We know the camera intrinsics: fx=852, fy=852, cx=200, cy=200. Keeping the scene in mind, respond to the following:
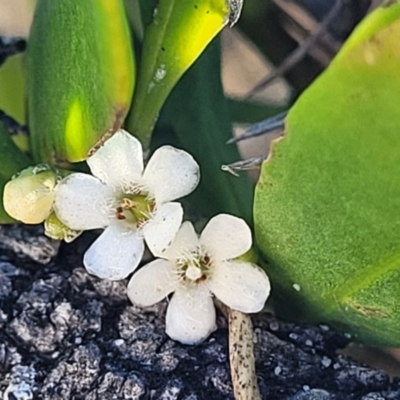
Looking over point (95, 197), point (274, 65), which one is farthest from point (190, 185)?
point (274, 65)

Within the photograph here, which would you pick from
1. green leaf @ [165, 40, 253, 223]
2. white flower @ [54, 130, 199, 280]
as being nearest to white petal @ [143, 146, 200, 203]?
white flower @ [54, 130, 199, 280]

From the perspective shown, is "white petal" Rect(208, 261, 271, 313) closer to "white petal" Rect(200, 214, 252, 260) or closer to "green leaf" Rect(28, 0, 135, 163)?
"white petal" Rect(200, 214, 252, 260)

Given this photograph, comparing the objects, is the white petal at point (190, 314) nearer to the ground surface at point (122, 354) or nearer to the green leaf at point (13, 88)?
the ground surface at point (122, 354)

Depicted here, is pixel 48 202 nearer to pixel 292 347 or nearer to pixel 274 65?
pixel 292 347

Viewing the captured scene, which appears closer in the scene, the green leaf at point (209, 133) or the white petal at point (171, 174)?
the white petal at point (171, 174)

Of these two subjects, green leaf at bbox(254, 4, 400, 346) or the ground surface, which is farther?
the ground surface

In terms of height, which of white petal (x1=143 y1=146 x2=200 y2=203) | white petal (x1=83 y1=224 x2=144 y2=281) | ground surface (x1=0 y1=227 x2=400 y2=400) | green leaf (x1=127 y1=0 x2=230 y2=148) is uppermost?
green leaf (x1=127 y1=0 x2=230 y2=148)

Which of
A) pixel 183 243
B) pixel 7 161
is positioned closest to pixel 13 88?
pixel 7 161

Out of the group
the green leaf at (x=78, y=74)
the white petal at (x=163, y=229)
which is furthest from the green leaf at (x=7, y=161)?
the white petal at (x=163, y=229)

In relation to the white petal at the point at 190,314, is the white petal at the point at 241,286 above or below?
above
